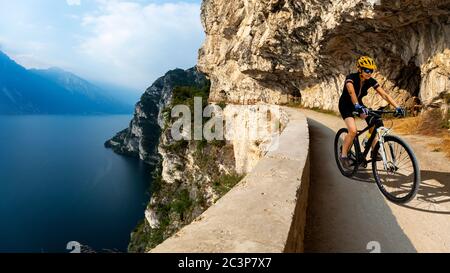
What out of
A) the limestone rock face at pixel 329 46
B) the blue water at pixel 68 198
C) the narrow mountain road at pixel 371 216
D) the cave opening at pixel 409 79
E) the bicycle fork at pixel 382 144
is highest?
the limestone rock face at pixel 329 46

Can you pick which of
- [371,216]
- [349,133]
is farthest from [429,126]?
[371,216]

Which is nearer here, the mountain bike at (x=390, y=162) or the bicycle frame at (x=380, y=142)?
the mountain bike at (x=390, y=162)

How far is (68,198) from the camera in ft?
294

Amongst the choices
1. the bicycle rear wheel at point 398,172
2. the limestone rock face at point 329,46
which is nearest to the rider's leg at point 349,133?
the bicycle rear wheel at point 398,172

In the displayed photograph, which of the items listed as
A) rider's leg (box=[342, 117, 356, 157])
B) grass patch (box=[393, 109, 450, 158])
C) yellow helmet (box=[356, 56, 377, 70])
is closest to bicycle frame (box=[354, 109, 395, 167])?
rider's leg (box=[342, 117, 356, 157])

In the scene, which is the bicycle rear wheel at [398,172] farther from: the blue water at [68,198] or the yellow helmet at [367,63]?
the blue water at [68,198]

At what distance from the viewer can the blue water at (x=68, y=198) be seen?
236ft

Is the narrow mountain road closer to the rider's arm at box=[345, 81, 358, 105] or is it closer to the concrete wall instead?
the concrete wall

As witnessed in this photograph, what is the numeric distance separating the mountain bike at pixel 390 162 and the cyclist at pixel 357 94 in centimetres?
16

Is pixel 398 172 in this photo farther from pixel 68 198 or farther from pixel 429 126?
pixel 68 198

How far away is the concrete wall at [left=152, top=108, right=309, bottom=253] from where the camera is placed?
2342 millimetres

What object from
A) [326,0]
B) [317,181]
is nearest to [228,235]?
[317,181]

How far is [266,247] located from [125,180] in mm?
111982

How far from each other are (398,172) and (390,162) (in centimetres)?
20
